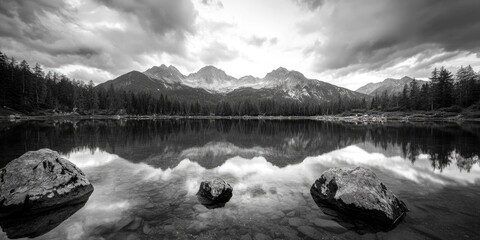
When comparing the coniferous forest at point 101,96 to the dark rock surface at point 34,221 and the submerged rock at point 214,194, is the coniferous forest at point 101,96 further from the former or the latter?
→ the submerged rock at point 214,194

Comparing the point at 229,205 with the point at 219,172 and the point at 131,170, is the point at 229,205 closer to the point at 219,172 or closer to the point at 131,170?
the point at 219,172

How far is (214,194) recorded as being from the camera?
36.7ft

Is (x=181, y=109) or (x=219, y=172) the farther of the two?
(x=181, y=109)

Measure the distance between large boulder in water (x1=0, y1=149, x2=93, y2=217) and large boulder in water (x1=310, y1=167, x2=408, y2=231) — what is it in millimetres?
13436

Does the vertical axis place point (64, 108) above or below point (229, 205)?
above

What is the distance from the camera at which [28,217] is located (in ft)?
30.5

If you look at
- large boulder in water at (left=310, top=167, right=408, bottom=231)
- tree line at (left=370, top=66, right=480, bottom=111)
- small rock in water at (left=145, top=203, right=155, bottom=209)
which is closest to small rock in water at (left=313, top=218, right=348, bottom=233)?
large boulder in water at (left=310, top=167, right=408, bottom=231)

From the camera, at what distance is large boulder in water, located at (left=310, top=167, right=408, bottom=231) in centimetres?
890

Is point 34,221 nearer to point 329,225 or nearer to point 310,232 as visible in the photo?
point 310,232

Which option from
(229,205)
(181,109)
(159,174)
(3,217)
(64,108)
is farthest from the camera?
(181,109)

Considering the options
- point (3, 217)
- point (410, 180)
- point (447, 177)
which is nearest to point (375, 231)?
point (410, 180)

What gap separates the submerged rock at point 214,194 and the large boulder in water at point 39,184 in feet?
21.6

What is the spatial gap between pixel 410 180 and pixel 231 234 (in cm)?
1438

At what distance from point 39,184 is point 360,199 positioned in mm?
15982
